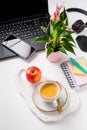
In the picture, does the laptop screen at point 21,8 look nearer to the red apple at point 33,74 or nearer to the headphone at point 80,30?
the headphone at point 80,30

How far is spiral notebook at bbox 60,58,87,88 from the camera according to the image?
904mm

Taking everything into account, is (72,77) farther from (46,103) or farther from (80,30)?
(80,30)

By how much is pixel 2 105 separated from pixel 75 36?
0.43 m

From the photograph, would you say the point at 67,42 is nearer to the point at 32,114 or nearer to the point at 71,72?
the point at 71,72

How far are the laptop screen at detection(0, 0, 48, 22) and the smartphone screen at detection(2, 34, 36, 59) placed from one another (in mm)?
110

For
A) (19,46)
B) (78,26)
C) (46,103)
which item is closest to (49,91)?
(46,103)

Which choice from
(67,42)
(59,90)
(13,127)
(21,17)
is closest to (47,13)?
(21,17)

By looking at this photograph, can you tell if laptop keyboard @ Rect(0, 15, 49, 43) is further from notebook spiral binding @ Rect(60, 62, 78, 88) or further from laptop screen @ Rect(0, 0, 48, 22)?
notebook spiral binding @ Rect(60, 62, 78, 88)

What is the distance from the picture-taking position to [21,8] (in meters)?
1.09

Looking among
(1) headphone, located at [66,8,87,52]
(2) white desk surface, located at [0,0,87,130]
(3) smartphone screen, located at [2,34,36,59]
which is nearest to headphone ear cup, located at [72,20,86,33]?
(1) headphone, located at [66,8,87,52]

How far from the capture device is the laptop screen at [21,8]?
107 cm

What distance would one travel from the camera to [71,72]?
3.08 feet

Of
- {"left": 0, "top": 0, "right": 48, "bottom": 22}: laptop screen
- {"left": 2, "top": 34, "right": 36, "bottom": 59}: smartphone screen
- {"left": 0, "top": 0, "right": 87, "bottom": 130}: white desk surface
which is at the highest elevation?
{"left": 0, "top": 0, "right": 48, "bottom": 22}: laptop screen

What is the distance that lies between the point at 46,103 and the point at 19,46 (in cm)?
29
